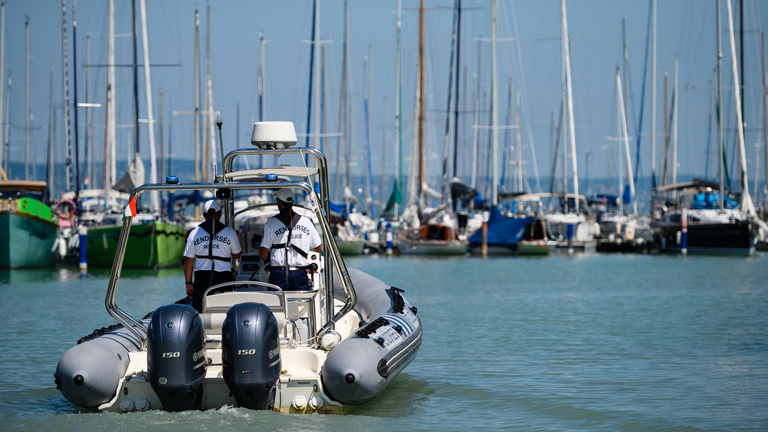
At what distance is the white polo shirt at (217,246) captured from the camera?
8672 millimetres

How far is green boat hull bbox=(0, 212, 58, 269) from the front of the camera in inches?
1041

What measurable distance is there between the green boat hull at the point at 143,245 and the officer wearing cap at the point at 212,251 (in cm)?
1812

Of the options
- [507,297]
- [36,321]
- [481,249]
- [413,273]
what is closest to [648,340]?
[507,297]

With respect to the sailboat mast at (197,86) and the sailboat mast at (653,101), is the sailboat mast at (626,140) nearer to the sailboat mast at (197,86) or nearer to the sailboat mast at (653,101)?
the sailboat mast at (653,101)

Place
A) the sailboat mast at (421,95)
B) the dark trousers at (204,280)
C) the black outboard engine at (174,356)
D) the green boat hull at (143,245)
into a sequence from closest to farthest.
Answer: the black outboard engine at (174,356) < the dark trousers at (204,280) < the green boat hull at (143,245) < the sailboat mast at (421,95)

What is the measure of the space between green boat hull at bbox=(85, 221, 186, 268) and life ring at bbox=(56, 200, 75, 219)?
15.3ft

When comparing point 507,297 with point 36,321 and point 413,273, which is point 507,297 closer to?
point 413,273

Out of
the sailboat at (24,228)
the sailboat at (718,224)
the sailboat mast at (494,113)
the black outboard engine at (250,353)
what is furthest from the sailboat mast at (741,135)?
the black outboard engine at (250,353)

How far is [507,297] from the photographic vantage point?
803 inches

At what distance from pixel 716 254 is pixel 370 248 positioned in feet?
41.9

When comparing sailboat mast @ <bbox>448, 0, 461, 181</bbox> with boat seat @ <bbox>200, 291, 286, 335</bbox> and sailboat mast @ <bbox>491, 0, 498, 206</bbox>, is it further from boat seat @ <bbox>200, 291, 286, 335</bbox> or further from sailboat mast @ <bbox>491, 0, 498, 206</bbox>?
boat seat @ <bbox>200, 291, 286, 335</bbox>

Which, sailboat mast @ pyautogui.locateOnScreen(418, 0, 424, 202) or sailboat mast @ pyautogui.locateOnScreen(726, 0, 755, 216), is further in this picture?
sailboat mast @ pyautogui.locateOnScreen(418, 0, 424, 202)

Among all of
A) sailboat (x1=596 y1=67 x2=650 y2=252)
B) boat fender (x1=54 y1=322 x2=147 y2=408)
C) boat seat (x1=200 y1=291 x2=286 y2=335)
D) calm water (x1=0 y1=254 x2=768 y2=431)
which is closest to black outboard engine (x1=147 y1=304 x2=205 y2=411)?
calm water (x1=0 y1=254 x2=768 y2=431)

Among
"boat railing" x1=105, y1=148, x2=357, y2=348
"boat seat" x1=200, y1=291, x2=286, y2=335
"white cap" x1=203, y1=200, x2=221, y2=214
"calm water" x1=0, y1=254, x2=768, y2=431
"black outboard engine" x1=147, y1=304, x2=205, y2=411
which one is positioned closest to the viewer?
"black outboard engine" x1=147, y1=304, x2=205, y2=411
